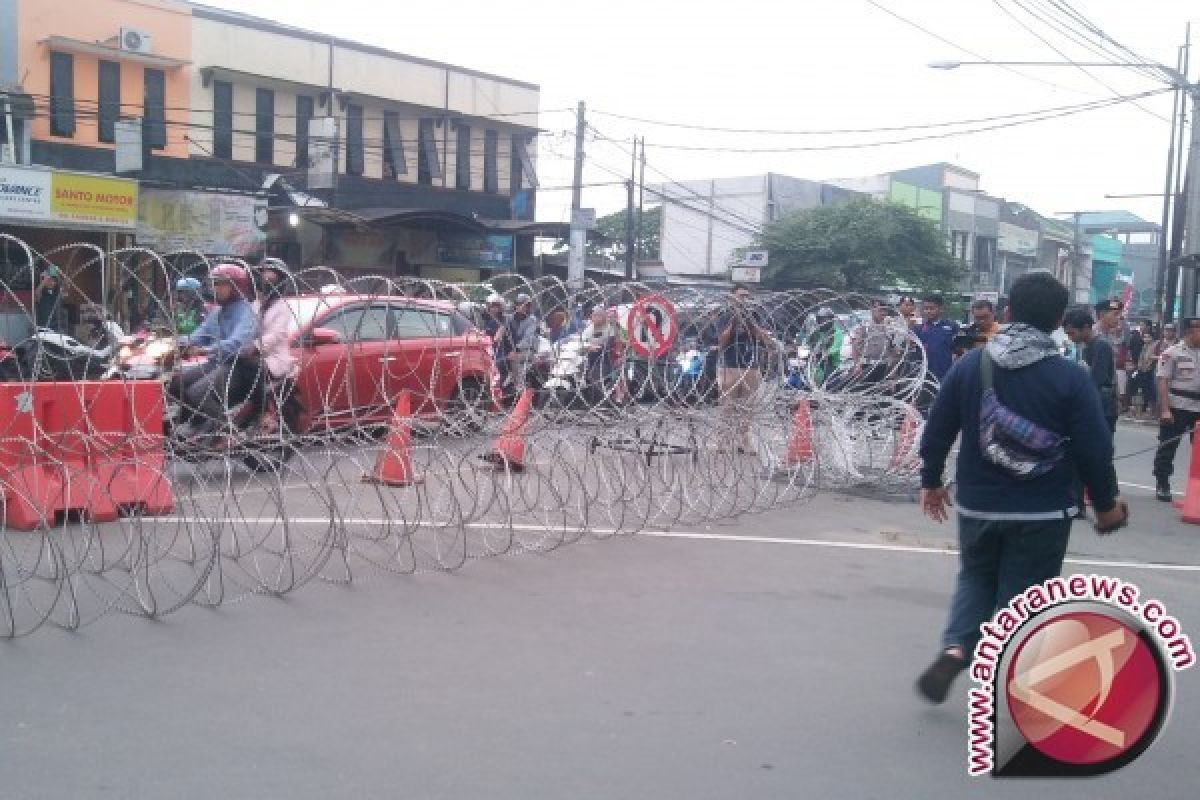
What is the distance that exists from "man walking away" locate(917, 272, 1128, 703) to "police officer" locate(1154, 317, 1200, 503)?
6785 millimetres

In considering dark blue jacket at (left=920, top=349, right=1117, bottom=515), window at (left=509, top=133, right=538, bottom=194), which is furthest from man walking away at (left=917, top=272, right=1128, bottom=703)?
window at (left=509, top=133, right=538, bottom=194)

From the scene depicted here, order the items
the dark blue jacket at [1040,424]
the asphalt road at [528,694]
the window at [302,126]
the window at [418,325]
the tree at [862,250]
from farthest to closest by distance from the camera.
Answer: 1. the tree at [862,250]
2. the window at [302,126]
3. the window at [418,325]
4. the dark blue jacket at [1040,424]
5. the asphalt road at [528,694]

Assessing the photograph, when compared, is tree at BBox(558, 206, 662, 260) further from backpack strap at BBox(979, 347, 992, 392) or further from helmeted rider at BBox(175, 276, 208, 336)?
backpack strap at BBox(979, 347, 992, 392)

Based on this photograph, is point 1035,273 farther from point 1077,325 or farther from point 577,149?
point 577,149

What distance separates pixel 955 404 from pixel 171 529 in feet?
18.0

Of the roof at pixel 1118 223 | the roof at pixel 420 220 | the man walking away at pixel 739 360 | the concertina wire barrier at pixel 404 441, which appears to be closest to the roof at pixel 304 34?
the roof at pixel 420 220

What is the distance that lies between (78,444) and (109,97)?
2049 cm

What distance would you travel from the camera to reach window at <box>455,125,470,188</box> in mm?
32062

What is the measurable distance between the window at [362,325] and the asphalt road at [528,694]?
179 inches

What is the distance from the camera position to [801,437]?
979 cm

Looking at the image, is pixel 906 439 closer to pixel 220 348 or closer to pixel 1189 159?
pixel 220 348

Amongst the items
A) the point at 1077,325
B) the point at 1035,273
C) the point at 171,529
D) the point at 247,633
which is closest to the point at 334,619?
the point at 247,633

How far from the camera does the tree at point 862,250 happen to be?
3525 centimetres

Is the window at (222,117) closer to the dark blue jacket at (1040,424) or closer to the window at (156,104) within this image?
the window at (156,104)
